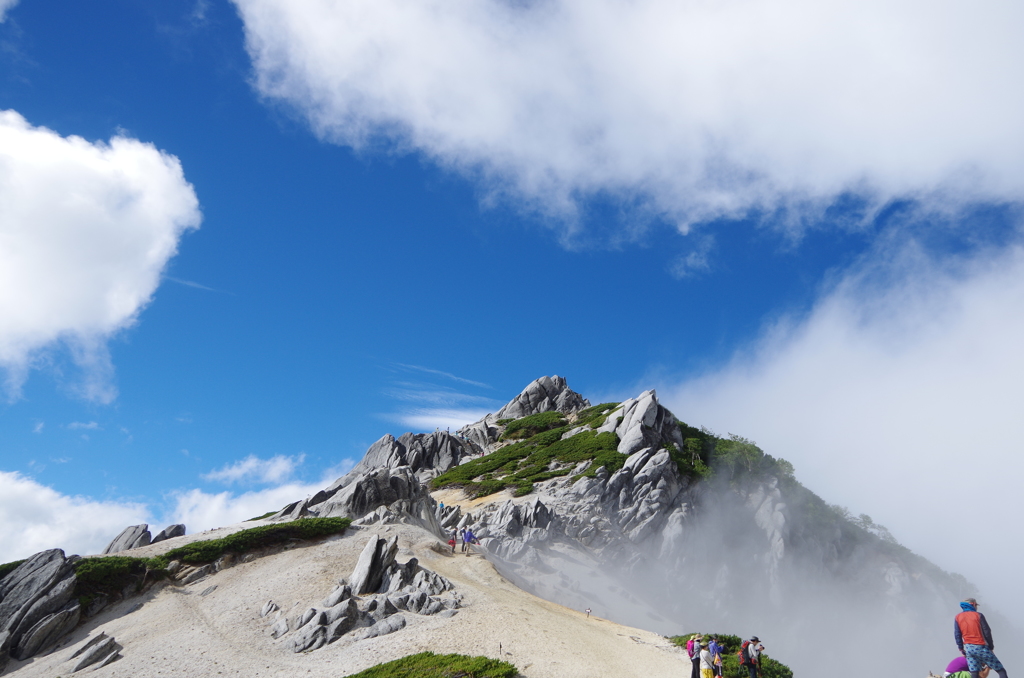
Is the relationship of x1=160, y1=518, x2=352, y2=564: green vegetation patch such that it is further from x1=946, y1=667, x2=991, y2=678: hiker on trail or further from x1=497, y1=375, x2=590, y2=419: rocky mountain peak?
x1=497, y1=375, x2=590, y2=419: rocky mountain peak

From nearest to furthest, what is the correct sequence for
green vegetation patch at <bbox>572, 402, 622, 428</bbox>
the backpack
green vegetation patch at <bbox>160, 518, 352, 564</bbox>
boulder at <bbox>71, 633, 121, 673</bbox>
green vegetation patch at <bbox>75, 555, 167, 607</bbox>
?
the backpack < boulder at <bbox>71, 633, 121, 673</bbox> < green vegetation patch at <bbox>75, 555, 167, 607</bbox> < green vegetation patch at <bbox>160, 518, 352, 564</bbox> < green vegetation patch at <bbox>572, 402, 622, 428</bbox>

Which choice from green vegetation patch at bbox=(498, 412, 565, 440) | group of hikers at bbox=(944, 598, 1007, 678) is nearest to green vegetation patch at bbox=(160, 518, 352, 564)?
A: group of hikers at bbox=(944, 598, 1007, 678)

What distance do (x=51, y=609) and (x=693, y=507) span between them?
5565 centimetres

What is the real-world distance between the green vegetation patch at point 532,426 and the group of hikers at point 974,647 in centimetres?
7560

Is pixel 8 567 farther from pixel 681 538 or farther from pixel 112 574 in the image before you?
pixel 681 538

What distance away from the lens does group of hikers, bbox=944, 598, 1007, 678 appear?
1531cm

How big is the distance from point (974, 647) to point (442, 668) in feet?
56.2

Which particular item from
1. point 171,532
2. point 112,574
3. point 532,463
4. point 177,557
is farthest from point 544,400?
point 112,574

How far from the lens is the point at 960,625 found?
1602 cm

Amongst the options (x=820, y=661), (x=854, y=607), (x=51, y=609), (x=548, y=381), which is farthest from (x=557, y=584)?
(x=548, y=381)

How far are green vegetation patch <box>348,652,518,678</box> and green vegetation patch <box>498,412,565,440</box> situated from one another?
226ft

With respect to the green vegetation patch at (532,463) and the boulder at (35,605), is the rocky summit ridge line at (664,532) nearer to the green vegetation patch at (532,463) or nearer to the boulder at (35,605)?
the green vegetation patch at (532,463)

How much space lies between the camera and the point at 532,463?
7231 centimetres

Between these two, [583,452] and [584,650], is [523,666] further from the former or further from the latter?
[583,452]
